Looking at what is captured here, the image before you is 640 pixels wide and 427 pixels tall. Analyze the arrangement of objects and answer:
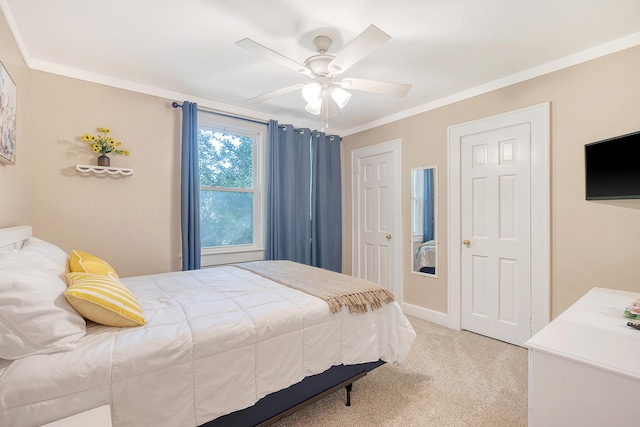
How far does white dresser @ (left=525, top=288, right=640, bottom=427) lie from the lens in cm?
102

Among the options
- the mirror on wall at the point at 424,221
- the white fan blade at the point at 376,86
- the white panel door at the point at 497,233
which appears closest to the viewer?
the white fan blade at the point at 376,86

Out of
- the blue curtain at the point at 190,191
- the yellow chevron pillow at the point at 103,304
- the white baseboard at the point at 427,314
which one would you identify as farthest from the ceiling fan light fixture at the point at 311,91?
the white baseboard at the point at 427,314

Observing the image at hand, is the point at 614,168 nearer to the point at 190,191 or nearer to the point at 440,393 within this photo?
the point at 440,393

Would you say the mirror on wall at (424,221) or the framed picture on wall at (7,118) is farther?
the mirror on wall at (424,221)

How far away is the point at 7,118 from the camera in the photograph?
69.0 inches

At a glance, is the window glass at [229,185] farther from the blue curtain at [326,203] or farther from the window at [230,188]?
the blue curtain at [326,203]

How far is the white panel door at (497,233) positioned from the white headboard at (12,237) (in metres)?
3.50

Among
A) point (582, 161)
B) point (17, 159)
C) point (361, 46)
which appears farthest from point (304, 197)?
point (582, 161)

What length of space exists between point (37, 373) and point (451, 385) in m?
2.30

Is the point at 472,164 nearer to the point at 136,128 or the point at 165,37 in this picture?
the point at 165,37

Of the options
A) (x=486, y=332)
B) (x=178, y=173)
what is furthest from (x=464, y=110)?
A: (x=178, y=173)

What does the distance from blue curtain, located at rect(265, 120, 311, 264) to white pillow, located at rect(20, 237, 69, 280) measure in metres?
2.01

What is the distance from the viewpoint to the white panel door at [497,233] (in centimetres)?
265

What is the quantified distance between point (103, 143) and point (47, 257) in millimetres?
1397
